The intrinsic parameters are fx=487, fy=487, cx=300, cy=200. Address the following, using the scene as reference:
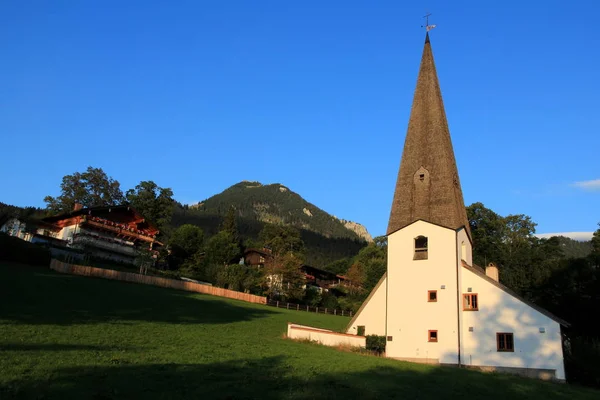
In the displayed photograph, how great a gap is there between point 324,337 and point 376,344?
10.6 ft

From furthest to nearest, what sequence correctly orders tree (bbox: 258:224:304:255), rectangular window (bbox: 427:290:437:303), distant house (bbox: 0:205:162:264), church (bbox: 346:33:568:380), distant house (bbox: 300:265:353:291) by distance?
tree (bbox: 258:224:304:255), distant house (bbox: 300:265:353:291), distant house (bbox: 0:205:162:264), rectangular window (bbox: 427:290:437:303), church (bbox: 346:33:568:380)

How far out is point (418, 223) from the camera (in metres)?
30.0

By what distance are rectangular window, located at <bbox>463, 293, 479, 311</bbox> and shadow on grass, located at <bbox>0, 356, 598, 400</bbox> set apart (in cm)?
776

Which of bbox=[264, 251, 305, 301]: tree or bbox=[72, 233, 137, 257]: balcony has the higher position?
bbox=[72, 233, 137, 257]: balcony

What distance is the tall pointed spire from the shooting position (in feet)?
97.6

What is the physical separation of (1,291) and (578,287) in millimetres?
36447

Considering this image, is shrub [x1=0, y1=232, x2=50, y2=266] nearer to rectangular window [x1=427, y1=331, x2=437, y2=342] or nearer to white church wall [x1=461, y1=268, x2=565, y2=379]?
rectangular window [x1=427, y1=331, x2=437, y2=342]

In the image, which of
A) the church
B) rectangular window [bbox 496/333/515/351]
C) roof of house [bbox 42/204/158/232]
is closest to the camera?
the church

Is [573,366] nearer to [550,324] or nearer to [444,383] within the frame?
[550,324]

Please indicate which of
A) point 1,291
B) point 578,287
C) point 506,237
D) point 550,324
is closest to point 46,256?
point 1,291

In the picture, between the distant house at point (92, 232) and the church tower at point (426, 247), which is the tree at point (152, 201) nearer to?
the distant house at point (92, 232)

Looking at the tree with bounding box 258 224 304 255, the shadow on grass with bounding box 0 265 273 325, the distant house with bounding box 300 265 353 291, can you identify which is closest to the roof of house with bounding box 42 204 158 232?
the shadow on grass with bounding box 0 265 273 325

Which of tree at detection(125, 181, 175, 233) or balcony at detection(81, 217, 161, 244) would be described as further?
tree at detection(125, 181, 175, 233)

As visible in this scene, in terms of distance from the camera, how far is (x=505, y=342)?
86.3ft
